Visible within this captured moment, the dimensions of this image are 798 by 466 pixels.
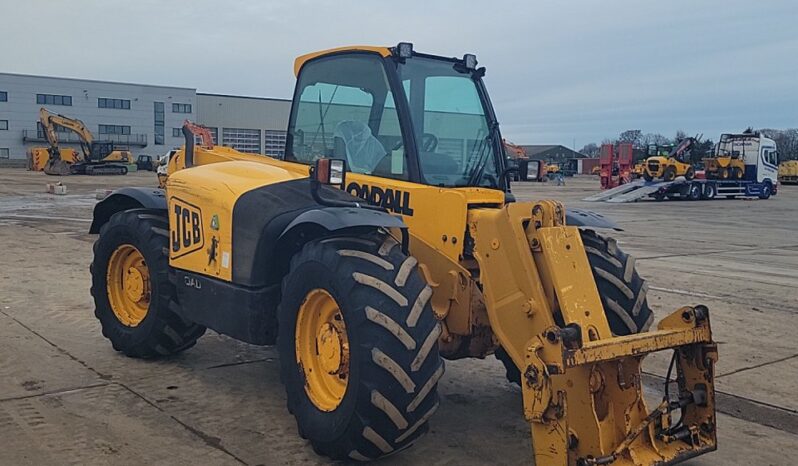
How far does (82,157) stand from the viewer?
2085 inches

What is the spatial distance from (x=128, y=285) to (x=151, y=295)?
59cm

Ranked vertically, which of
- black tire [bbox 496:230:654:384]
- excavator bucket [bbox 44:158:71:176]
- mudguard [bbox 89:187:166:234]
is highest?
mudguard [bbox 89:187:166:234]

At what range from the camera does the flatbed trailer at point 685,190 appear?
3488cm

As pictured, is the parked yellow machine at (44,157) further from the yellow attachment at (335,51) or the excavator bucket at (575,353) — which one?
the excavator bucket at (575,353)

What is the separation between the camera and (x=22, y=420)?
188 inches

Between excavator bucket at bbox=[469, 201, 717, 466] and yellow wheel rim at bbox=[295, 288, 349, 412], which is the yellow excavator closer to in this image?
yellow wheel rim at bbox=[295, 288, 349, 412]

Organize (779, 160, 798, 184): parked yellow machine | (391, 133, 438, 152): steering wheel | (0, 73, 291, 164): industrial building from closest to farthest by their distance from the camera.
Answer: (391, 133, 438, 152): steering wheel, (779, 160, 798, 184): parked yellow machine, (0, 73, 291, 164): industrial building

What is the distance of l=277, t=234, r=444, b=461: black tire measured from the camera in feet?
12.5

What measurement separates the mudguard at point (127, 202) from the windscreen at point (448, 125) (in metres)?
2.54

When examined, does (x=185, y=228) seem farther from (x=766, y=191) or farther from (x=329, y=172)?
(x=766, y=191)

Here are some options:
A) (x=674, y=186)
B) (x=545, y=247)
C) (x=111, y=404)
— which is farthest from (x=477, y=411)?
(x=674, y=186)

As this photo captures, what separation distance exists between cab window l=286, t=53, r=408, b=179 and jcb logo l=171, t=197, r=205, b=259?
34.2 inches

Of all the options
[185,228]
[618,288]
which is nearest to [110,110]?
[185,228]

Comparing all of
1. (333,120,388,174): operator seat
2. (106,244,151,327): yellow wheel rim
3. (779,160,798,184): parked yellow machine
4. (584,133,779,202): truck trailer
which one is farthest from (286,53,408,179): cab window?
(779,160,798,184): parked yellow machine
